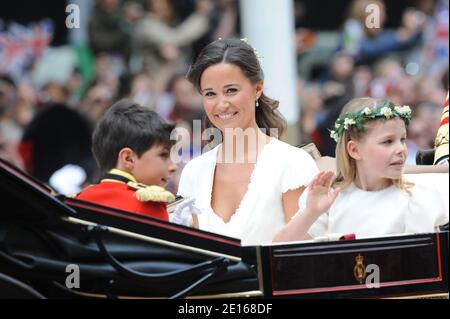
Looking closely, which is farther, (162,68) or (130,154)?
(162,68)

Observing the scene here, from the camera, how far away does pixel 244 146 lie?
429 centimetres

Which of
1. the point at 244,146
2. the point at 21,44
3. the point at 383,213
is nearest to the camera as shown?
the point at 383,213

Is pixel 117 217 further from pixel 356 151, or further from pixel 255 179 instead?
pixel 356 151

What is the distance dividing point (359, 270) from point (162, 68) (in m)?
5.35

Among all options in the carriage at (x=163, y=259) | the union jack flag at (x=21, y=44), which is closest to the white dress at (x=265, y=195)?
the carriage at (x=163, y=259)

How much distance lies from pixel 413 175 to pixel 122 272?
47.3 inches

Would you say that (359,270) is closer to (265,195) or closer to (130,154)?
(265,195)

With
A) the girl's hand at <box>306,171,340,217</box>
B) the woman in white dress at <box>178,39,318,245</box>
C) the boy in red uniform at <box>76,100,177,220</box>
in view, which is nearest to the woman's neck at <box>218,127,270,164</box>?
the woman in white dress at <box>178,39,318,245</box>

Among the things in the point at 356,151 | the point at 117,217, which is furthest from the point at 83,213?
the point at 356,151

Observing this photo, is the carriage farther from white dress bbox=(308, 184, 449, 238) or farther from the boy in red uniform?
the boy in red uniform

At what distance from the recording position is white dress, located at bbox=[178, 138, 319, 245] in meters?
4.11

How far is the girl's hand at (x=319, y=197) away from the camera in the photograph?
3848 mm

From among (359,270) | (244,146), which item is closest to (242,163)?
(244,146)
